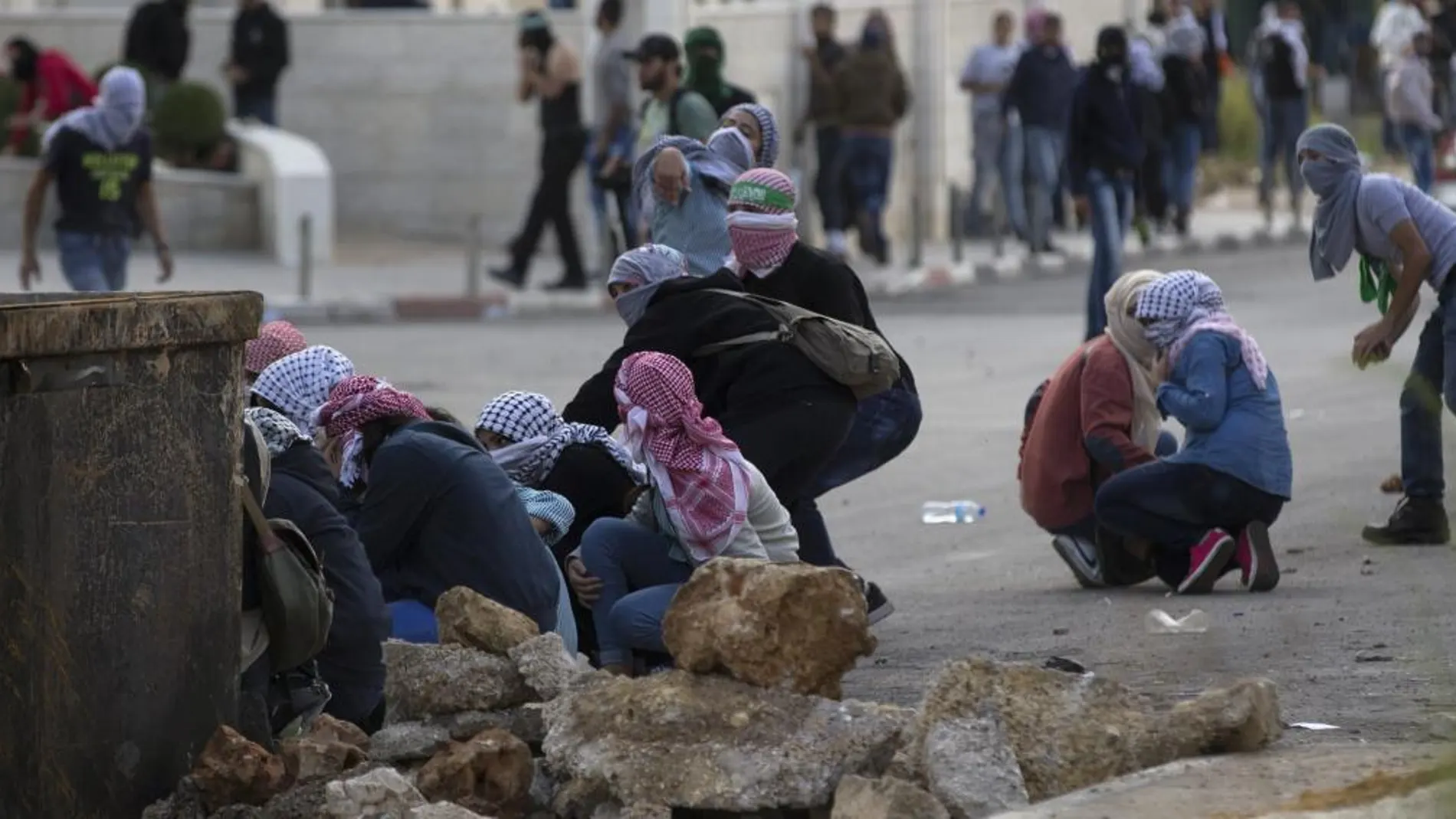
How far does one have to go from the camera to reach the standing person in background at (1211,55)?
29.9m

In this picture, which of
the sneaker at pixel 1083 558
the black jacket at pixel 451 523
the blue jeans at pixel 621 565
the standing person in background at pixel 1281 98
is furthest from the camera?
the standing person in background at pixel 1281 98

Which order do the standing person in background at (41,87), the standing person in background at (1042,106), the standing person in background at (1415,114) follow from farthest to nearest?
the standing person in background at (1415,114), the standing person in background at (1042,106), the standing person in background at (41,87)

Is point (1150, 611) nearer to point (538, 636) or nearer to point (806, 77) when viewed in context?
point (538, 636)

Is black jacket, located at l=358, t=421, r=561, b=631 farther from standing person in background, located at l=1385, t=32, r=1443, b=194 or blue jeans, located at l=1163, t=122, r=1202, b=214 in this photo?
blue jeans, located at l=1163, t=122, r=1202, b=214

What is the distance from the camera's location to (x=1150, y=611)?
912cm

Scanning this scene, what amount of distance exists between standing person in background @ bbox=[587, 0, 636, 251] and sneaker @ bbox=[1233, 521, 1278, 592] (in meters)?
11.4

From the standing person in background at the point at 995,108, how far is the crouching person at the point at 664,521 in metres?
18.4

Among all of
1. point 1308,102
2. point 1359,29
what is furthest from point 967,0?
point 1359,29

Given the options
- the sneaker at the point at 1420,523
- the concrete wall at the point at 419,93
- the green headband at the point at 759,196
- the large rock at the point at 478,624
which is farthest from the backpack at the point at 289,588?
the concrete wall at the point at 419,93

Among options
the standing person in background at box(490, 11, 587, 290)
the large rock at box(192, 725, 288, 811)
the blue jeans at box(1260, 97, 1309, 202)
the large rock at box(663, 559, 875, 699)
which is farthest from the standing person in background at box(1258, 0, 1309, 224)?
the large rock at box(192, 725, 288, 811)

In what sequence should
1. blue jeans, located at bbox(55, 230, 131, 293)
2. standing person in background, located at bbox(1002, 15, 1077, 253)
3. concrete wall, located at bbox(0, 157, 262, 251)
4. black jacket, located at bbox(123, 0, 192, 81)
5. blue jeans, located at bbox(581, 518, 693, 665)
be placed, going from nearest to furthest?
blue jeans, located at bbox(581, 518, 693, 665) < blue jeans, located at bbox(55, 230, 131, 293) < concrete wall, located at bbox(0, 157, 262, 251) < black jacket, located at bbox(123, 0, 192, 81) < standing person in background, located at bbox(1002, 15, 1077, 253)

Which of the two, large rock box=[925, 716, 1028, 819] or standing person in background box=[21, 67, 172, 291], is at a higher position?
large rock box=[925, 716, 1028, 819]

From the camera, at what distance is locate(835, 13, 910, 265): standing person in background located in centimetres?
2464

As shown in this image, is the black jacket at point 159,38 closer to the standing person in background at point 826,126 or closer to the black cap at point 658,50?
the standing person in background at point 826,126
